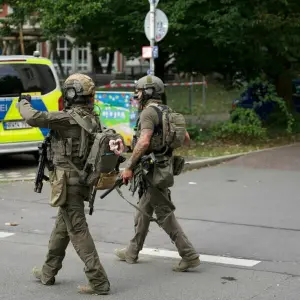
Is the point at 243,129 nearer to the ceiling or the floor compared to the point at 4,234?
nearer to the ceiling

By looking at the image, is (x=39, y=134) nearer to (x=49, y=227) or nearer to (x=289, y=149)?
(x=49, y=227)

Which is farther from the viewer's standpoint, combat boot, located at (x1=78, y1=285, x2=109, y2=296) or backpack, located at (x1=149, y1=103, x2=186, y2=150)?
backpack, located at (x1=149, y1=103, x2=186, y2=150)

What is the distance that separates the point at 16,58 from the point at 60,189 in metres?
7.36

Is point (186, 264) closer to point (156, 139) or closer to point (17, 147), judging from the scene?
point (156, 139)

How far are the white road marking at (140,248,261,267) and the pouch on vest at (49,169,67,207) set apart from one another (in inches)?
71.1

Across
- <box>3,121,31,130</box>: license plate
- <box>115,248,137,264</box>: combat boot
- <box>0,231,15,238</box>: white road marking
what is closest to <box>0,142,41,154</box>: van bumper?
<box>3,121,31,130</box>: license plate

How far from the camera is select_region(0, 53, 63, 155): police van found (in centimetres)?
1226

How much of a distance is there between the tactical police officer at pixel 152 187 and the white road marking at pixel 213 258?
44 centimetres

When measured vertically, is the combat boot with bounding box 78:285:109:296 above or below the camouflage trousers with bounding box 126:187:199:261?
below

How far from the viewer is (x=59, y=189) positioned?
559 cm

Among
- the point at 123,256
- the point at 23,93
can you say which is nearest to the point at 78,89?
the point at 123,256

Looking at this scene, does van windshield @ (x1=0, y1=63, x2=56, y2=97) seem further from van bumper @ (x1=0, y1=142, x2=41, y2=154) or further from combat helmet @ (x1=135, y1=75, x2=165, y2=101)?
combat helmet @ (x1=135, y1=75, x2=165, y2=101)

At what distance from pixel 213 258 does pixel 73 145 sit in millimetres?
2124

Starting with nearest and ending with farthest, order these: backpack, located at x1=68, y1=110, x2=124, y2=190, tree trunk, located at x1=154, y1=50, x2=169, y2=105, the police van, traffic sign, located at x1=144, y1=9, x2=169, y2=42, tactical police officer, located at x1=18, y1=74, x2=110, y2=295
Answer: backpack, located at x1=68, y1=110, x2=124, y2=190, tactical police officer, located at x1=18, y1=74, x2=110, y2=295, the police van, traffic sign, located at x1=144, y1=9, x2=169, y2=42, tree trunk, located at x1=154, y1=50, x2=169, y2=105
